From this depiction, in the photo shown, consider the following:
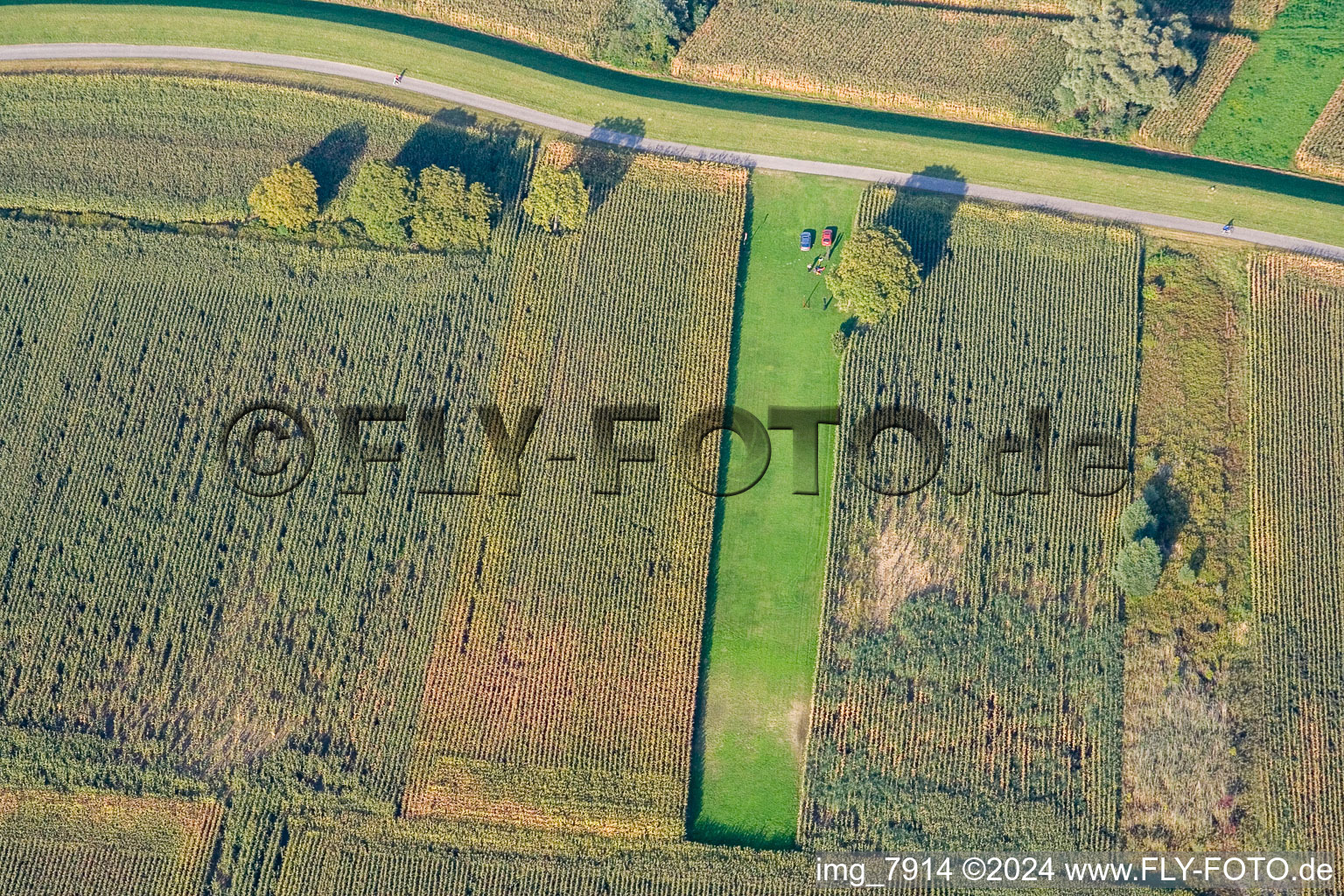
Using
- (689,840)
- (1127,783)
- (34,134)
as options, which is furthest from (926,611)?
(34,134)

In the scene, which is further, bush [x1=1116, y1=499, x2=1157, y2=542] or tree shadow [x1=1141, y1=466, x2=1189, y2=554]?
tree shadow [x1=1141, y1=466, x2=1189, y2=554]

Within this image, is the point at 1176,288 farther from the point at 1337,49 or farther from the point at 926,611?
the point at 926,611

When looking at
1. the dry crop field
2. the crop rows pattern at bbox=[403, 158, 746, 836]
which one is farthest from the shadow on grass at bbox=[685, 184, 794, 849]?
the dry crop field

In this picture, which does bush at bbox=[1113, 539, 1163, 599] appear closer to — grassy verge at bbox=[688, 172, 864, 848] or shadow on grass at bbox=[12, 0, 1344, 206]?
grassy verge at bbox=[688, 172, 864, 848]

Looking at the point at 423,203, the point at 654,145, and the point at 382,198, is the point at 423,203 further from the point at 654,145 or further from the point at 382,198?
the point at 654,145

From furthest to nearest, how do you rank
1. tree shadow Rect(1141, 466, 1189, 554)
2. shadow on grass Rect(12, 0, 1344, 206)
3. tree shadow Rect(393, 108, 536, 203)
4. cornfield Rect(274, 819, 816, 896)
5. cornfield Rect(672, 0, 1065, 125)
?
1. cornfield Rect(672, 0, 1065, 125)
2. tree shadow Rect(393, 108, 536, 203)
3. shadow on grass Rect(12, 0, 1344, 206)
4. tree shadow Rect(1141, 466, 1189, 554)
5. cornfield Rect(274, 819, 816, 896)

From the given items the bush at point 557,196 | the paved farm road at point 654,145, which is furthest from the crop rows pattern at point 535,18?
the bush at point 557,196
